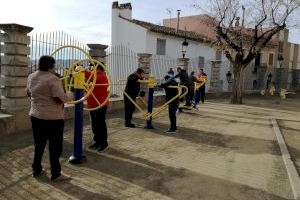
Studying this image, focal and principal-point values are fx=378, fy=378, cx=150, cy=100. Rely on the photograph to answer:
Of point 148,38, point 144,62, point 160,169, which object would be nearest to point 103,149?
point 160,169

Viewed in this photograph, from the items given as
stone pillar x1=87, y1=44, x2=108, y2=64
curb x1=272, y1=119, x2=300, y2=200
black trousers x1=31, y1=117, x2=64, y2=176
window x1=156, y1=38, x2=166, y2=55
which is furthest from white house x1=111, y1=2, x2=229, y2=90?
black trousers x1=31, y1=117, x2=64, y2=176

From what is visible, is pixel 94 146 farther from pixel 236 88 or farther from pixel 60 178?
pixel 236 88

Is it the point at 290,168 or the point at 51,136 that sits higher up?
the point at 51,136

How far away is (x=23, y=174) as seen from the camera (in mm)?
5730

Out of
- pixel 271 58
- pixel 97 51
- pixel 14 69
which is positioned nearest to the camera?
pixel 14 69

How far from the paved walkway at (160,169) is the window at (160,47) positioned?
16463mm

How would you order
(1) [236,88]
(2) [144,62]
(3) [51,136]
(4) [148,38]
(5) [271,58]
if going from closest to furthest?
(3) [51,136]
(2) [144,62]
(1) [236,88]
(4) [148,38]
(5) [271,58]

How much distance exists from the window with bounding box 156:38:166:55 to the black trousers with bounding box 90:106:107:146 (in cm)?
1886

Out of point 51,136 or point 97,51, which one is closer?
point 51,136

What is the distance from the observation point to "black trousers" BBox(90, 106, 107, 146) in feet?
23.8

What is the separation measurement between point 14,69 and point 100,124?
277cm

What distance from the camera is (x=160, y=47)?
1030 inches

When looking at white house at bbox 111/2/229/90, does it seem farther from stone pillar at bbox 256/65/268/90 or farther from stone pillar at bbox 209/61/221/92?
stone pillar at bbox 256/65/268/90

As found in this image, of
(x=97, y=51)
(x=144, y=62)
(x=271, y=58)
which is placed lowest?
(x=144, y=62)
